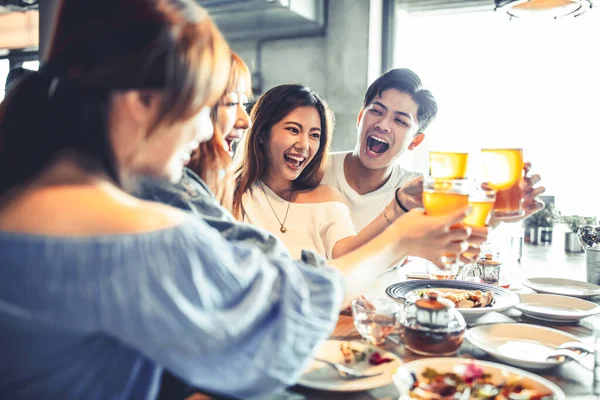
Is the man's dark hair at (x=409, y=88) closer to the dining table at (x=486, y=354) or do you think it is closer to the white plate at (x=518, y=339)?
the dining table at (x=486, y=354)

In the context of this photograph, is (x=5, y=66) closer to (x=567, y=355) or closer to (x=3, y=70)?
(x=3, y=70)

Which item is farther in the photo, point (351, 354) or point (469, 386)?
point (351, 354)

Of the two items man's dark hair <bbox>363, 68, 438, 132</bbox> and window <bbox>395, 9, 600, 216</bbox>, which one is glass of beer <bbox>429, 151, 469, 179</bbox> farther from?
window <bbox>395, 9, 600, 216</bbox>

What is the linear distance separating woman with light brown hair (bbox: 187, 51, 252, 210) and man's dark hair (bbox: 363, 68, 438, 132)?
38.4 inches

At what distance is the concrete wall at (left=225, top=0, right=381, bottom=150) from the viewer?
378 cm

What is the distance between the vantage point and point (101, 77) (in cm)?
69

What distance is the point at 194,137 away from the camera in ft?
2.64

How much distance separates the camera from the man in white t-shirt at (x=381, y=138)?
8.11 ft

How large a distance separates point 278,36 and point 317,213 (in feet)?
7.37

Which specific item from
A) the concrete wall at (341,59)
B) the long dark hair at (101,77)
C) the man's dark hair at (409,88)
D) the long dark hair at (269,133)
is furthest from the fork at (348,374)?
the concrete wall at (341,59)

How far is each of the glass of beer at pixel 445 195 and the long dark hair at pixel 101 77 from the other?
0.55 metres

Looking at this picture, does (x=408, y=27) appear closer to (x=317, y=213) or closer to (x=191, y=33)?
(x=317, y=213)

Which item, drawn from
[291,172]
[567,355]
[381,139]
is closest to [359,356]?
[567,355]

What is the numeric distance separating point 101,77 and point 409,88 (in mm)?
1983
